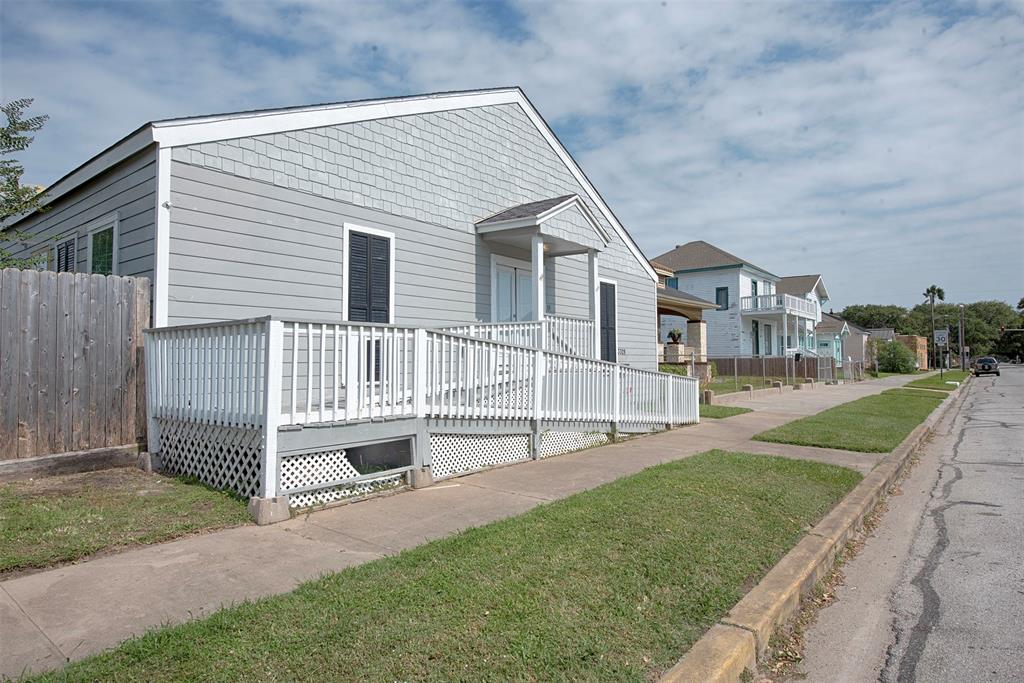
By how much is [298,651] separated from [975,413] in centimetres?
2236

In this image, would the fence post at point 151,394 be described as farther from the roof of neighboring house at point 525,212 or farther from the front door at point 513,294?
the front door at point 513,294

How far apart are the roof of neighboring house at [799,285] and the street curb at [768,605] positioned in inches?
1783

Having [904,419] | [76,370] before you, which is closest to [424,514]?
[76,370]

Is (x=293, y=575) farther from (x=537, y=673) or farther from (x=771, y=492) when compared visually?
(x=771, y=492)

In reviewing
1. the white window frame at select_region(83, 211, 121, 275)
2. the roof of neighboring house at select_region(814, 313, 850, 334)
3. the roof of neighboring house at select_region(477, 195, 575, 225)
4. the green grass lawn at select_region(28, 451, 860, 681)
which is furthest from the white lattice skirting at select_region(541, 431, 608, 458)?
the roof of neighboring house at select_region(814, 313, 850, 334)

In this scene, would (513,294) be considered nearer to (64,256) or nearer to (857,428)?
(857,428)

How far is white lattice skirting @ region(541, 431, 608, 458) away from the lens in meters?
9.44

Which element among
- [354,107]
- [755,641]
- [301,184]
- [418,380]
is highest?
[354,107]

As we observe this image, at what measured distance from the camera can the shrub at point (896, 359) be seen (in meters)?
50.2

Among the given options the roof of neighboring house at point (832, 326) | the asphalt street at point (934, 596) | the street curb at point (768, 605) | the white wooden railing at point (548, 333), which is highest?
the roof of neighboring house at point (832, 326)

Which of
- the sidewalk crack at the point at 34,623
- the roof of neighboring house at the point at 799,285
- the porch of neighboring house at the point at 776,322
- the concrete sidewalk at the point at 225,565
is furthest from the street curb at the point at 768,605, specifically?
the roof of neighboring house at the point at 799,285

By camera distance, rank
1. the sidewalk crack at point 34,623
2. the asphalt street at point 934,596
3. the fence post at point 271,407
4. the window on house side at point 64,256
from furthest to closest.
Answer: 1. the window on house side at point 64,256
2. the fence post at point 271,407
3. the asphalt street at point 934,596
4. the sidewalk crack at point 34,623

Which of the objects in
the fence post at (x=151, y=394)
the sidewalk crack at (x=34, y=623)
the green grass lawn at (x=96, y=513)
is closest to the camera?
the sidewalk crack at (x=34, y=623)

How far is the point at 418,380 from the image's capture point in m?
7.00
